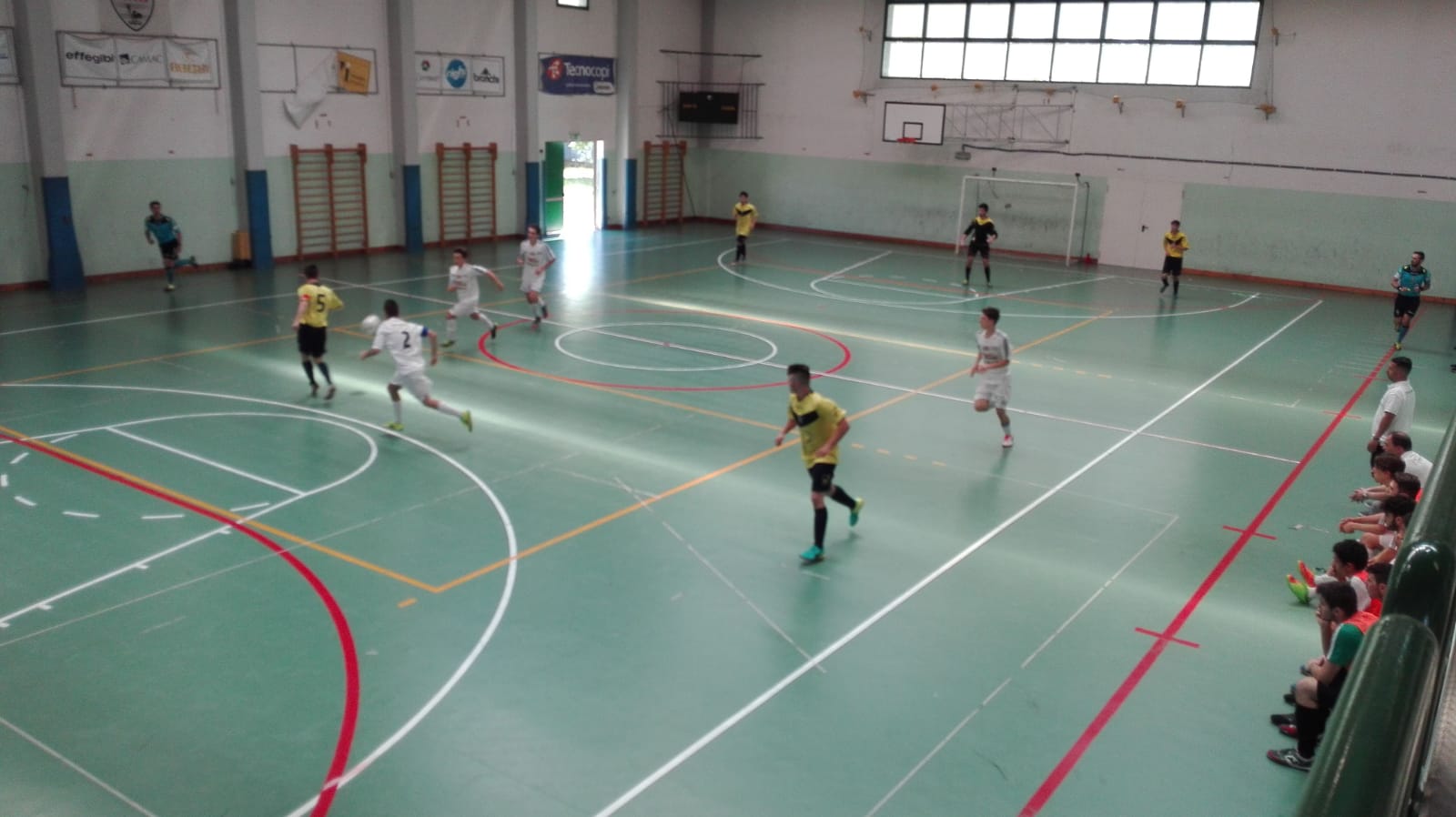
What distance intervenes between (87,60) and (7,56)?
1524mm

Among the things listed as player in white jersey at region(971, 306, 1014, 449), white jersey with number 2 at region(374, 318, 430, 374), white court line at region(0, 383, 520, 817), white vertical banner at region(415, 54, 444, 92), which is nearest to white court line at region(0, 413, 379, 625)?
white court line at region(0, 383, 520, 817)

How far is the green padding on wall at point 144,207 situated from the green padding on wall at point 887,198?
17972mm

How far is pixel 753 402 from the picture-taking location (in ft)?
53.5

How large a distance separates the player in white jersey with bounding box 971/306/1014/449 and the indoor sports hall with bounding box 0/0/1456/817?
0.12m

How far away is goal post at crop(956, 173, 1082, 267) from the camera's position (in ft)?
109

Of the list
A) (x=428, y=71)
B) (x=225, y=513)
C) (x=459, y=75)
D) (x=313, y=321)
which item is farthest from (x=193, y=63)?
(x=225, y=513)

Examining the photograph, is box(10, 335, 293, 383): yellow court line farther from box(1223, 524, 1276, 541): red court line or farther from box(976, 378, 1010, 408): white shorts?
box(1223, 524, 1276, 541): red court line

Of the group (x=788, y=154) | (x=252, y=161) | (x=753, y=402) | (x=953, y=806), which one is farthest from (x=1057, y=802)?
(x=788, y=154)

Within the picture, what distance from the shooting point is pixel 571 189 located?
139ft

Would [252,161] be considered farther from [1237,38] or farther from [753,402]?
[1237,38]

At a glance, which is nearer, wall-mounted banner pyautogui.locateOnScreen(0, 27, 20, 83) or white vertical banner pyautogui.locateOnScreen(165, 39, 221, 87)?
wall-mounted banner pyautogui.locateOnScreen(0, 27, 20, 83)

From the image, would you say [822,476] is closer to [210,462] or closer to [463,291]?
[210,462]

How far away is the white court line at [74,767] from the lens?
6.80 metres

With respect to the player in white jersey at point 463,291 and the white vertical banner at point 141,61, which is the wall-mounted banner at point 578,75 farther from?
the player in white jersey at point 463,291
